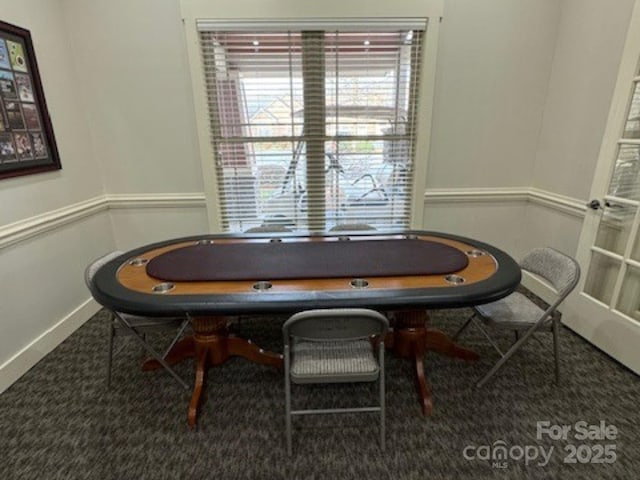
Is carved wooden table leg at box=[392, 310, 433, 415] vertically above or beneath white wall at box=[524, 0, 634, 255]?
beneath

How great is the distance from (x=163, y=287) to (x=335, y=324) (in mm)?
854

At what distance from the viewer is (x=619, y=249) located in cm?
221

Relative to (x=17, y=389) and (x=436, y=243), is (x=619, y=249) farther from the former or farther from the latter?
(x=17, y=389)

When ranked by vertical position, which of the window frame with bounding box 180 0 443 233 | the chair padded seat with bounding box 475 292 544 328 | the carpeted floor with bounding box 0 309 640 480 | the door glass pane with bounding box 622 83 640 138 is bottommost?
the carpeted floor with bounding box 0 309 640 480

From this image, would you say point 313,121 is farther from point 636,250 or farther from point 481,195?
point 636,250

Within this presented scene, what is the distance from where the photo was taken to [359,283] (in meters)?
1.65

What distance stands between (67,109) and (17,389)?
2020mm

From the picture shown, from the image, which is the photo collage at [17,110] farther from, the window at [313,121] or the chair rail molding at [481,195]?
the chair rail molding at [481,195]

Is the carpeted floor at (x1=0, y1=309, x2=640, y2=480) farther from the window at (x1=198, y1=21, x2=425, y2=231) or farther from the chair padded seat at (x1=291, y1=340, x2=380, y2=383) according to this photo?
the window at (x1=198, y1=21, x2=425, y2=231)

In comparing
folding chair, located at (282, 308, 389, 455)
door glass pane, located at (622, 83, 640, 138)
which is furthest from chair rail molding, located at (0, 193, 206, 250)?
door glass pane, located at (622, 83, 640, 138)

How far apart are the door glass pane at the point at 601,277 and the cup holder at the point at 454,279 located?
1.37 meters

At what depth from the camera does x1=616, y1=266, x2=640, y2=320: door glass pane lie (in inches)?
83.0

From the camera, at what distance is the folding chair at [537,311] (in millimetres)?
1785

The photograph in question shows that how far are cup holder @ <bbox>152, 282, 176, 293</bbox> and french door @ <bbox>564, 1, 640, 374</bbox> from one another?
266 centimetres
